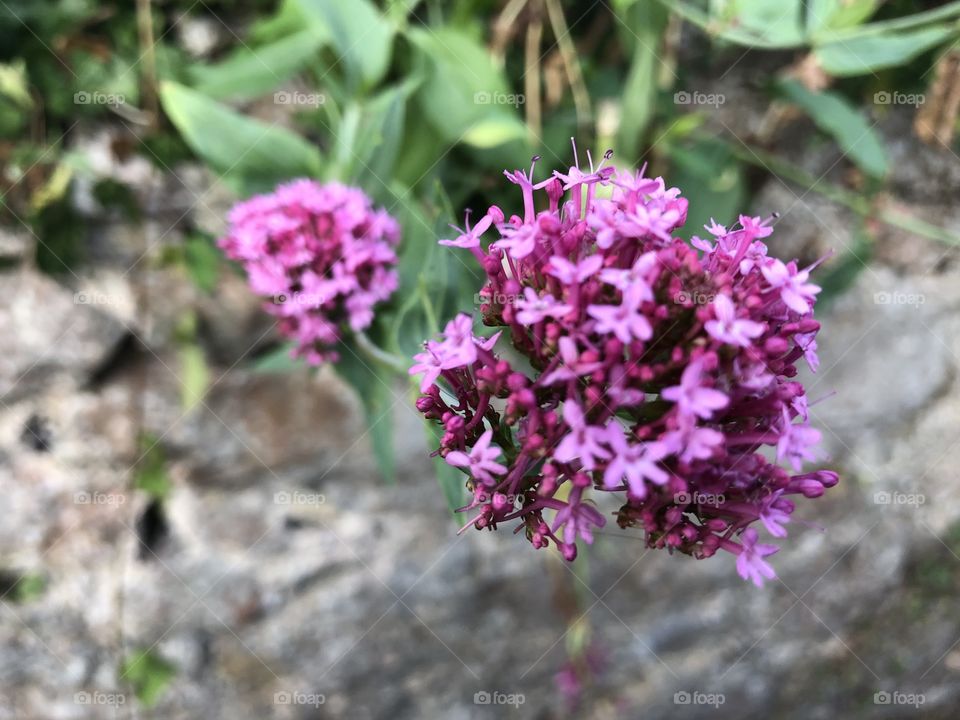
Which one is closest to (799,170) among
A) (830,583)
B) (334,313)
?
(830,583)

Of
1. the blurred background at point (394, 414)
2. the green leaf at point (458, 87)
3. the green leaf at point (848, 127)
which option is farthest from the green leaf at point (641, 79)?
the green leaf at point (848, 127)

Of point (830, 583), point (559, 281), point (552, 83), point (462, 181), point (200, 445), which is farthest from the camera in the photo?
point (830, 583)

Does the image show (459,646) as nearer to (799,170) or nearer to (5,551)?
(5,551)

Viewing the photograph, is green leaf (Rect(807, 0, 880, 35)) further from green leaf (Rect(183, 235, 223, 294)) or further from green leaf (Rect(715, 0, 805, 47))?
green leaf (Rect(183, 235, 223, 294))

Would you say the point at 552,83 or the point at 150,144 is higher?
the point at 552,83

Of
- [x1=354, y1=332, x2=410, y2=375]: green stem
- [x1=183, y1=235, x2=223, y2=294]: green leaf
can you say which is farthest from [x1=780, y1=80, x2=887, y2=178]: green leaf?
[x1=183, y1=235, x2=223, y2=294]: green leaf
